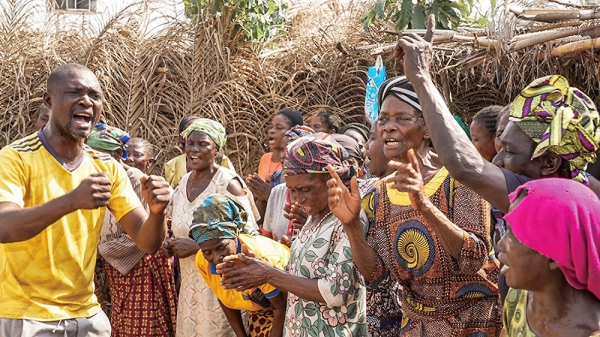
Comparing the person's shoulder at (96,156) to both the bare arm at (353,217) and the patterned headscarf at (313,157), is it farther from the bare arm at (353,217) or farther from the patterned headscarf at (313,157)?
the bare arm at (353,217)

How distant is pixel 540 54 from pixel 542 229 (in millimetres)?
4905

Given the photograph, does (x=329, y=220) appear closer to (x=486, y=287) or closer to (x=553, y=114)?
(x=486, y=287)

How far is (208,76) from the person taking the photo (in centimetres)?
906

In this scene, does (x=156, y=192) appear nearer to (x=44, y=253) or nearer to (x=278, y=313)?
(x=44, y=253)

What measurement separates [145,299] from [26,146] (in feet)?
8.91

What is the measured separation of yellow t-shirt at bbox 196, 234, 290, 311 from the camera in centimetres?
429

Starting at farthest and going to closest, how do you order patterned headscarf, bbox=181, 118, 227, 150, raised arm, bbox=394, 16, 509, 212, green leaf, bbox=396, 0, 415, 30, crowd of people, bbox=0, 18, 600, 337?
green leaf, bbox=396, 0, 415, 30
patterned headscarf, bbox=181, 118, 227, 150
crowd of people, bbox=0, 18, 600, 337
raised arm, bbox=394, 16, 509, 212

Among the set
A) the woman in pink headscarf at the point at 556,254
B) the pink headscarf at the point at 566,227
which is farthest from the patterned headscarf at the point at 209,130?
the pink headscarf at the point at 566,227

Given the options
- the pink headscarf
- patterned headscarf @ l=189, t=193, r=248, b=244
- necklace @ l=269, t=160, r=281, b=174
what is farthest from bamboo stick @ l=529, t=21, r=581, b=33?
the pink headscarf

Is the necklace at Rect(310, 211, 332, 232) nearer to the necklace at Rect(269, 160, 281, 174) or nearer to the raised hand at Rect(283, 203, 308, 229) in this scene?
the raised hand at Rect(283, 203, 308, 229)

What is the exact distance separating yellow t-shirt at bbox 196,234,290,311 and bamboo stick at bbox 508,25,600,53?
297 cm

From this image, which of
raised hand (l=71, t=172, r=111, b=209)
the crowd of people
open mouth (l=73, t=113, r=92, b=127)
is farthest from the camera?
open mouth (l=73, t=113, r=92, b=127)

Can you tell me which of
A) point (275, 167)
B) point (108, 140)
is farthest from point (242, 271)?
point (275, 167)

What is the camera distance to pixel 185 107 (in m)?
8.95
